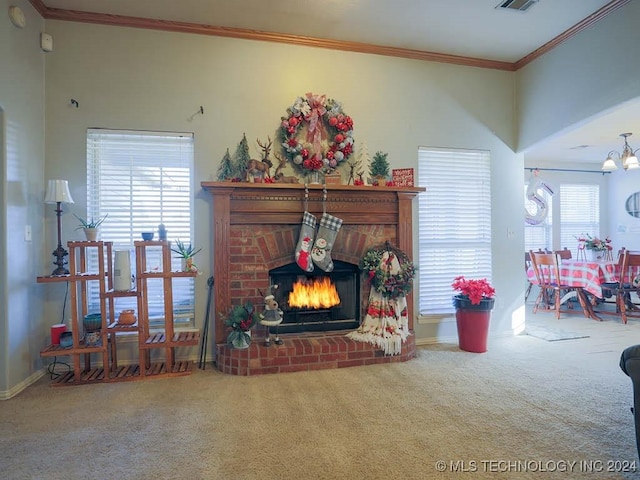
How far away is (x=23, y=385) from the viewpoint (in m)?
2.71

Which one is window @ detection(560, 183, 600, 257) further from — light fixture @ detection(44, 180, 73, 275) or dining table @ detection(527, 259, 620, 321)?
light fixture @ detection(44, 180, 73, 275)

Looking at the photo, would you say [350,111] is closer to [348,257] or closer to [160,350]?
[348,257]

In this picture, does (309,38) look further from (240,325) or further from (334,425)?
(334,425)

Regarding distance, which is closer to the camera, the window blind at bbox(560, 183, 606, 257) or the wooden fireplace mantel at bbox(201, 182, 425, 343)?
the wooden fireplace mantel at bbox(201, 182, 425, 343)

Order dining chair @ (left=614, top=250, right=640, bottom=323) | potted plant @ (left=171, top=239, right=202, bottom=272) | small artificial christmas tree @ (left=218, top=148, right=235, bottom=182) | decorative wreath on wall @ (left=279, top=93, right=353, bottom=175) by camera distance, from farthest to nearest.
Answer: dining chair @ (left=614, top=250, right=640, bottom=323) → decorative wreath on wall @ (left=279, top=93, right=353, bottom=175) → small artificial christmas tree @ (left=218, top=148, right=235, bottom=182) → potted plant @ (left=171, top=239, right=202, bottom=272)

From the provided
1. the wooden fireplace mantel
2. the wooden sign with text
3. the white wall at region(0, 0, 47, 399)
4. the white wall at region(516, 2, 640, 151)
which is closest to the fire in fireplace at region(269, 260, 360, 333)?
the wooden fireplace mantel

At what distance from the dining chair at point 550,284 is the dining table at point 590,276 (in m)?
0.07

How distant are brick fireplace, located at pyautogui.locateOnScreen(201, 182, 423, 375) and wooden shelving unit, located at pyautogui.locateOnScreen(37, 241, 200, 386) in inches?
14.5

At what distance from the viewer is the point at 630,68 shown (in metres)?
2.98

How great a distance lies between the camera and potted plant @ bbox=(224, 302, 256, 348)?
295 centimetres

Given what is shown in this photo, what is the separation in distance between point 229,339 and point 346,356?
993mm

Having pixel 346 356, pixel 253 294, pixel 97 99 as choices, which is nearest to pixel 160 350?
pixel 253 294

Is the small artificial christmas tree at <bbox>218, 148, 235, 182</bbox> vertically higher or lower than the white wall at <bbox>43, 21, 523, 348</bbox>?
lower

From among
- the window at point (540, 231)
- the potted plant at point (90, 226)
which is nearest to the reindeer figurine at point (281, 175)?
the potted plant at point (90, 226)
